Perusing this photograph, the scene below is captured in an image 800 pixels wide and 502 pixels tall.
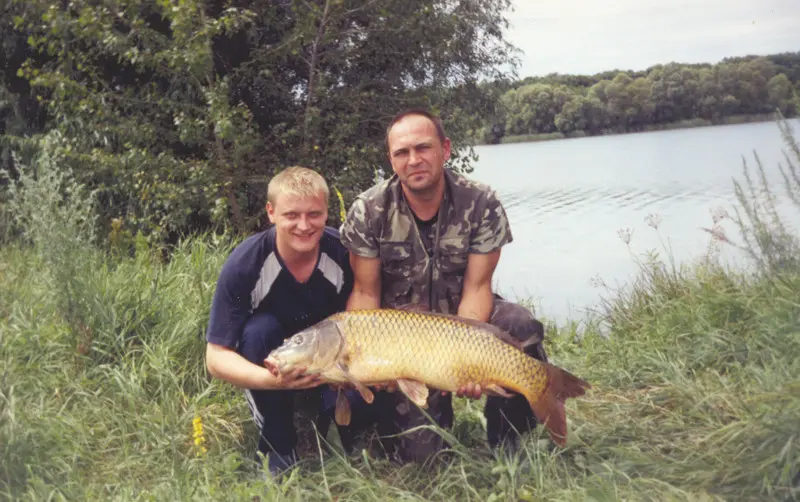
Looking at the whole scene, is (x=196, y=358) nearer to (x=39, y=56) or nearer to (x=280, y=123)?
(x=280, y=123)

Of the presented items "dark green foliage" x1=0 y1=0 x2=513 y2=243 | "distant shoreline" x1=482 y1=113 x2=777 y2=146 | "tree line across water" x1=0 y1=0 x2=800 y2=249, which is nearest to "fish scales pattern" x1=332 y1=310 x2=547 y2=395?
"distant shoreline" x1=482 y1=113 x2=777 y2=146

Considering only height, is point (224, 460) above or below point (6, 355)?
below

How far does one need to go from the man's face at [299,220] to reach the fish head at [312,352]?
40 cm

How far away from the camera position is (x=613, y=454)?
2.44 metres

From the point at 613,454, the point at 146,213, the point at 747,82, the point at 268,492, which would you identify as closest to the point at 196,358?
the point at 268,492

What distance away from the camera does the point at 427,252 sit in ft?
8.82

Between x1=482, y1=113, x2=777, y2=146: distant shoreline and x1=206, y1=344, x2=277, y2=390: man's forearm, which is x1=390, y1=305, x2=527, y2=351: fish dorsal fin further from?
x1=482, y1=113, x2=777, y2=146: distant shoreline

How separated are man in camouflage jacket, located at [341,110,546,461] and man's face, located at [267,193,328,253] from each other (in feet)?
0.59

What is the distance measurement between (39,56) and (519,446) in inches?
250

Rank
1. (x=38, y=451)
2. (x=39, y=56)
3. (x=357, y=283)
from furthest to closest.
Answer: (x=39, y=56), (x=357, y=283), (x=38, y=451)

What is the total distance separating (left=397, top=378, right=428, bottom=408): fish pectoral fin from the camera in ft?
7.22

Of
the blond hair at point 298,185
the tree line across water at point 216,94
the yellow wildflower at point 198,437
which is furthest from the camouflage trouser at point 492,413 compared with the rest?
the tree line across water at point 216,94

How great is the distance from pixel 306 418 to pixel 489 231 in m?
1.08

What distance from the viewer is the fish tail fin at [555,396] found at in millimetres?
2197
